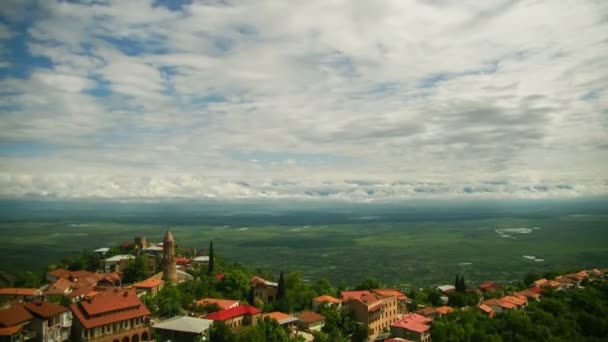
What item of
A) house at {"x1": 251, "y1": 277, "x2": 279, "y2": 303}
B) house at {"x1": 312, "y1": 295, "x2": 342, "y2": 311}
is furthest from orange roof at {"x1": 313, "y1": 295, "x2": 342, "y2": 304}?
house at {"x1": 251, "y1": 277, "x2": 279, "y2": 303}

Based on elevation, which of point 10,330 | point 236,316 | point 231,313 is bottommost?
point 236,316

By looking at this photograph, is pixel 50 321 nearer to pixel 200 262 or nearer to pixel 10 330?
pixel 10 330

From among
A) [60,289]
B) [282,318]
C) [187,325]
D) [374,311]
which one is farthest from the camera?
[374,311]

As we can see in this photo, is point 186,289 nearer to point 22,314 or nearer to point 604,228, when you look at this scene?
point 22,314

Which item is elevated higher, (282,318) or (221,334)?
(221,334)

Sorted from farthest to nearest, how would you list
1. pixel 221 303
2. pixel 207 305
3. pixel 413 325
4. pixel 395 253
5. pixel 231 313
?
pixel 395 253 < pixel 221 303 < pixel 207 305 < pixel 413 325 < pixel 231 313

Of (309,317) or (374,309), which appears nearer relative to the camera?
(309,317)

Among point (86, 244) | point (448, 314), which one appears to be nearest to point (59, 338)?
point (448, 314)

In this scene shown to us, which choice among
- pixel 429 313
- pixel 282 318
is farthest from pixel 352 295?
pixel 282 318
